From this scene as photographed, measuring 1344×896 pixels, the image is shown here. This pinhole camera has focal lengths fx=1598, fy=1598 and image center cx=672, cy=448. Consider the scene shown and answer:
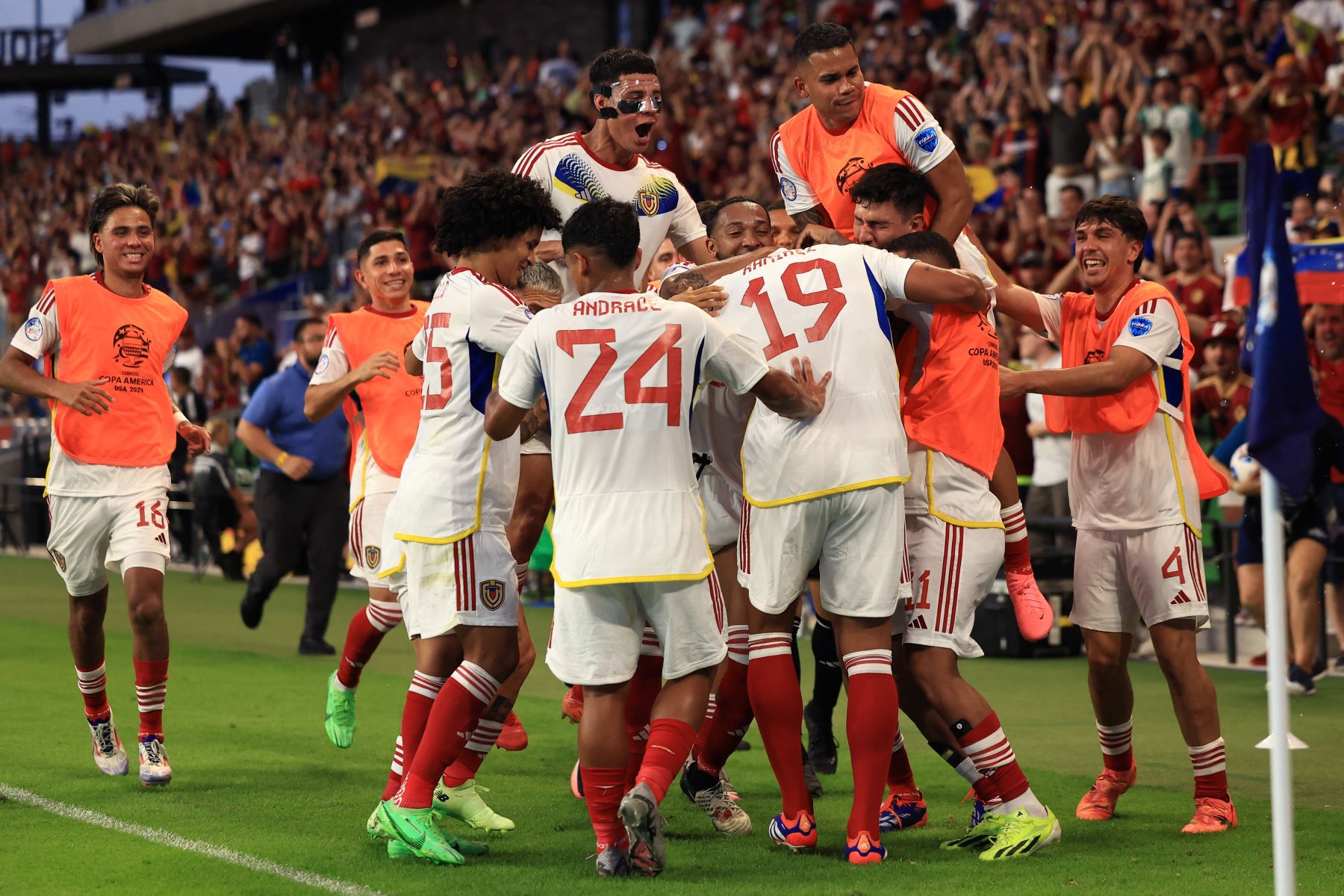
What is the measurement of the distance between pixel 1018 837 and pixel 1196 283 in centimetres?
771

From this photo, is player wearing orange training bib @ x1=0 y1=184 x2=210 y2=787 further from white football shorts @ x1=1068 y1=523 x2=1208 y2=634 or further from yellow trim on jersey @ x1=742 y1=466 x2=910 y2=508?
white football shorts @ x1=1068 y1=523 x2=1208 y2=634

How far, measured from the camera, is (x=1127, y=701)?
20.5 feet

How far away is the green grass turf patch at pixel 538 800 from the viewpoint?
17.1ft

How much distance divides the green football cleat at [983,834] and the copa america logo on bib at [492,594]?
1825mm

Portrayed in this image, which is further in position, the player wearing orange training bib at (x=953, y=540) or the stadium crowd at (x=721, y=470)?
the player wearing orange training bib at (x=953, y=540)

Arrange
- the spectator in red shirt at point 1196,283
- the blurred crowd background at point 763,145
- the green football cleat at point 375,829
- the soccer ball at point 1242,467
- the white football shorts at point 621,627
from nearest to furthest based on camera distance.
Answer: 1. the white football shorts at point 621,627
2. the green football cleat at point 375,829
3. the soccer ball at point 1242,467
4. the spectator in red shirt at point 1196,283
5. the blurred crowd background at point 763,145

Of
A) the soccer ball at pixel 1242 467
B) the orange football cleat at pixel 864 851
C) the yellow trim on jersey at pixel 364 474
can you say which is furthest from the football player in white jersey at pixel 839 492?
the soccer ball at pixel 1242 467

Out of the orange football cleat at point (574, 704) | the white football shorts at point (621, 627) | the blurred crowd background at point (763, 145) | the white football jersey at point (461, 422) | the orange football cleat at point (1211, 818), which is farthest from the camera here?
the blurred crowd background at point (763, 145)

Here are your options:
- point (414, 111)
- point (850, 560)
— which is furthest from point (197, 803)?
point (414, 111)

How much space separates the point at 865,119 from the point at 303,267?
21447mm

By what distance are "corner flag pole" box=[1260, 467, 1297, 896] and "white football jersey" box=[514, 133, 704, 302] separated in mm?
3346

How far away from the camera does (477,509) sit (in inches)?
218

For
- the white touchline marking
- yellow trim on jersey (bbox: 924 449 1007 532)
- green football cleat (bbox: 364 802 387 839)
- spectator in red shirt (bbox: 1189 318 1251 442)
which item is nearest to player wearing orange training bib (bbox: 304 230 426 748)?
the white touchline marking

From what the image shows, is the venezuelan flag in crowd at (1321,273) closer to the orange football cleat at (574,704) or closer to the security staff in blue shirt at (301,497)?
the orange football cleat at (574,704)
